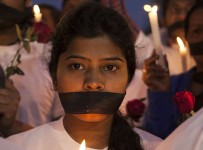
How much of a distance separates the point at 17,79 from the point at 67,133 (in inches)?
39.7

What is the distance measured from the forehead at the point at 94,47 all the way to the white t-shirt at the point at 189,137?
0.41 meters

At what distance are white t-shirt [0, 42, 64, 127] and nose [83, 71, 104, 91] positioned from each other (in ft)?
3.10

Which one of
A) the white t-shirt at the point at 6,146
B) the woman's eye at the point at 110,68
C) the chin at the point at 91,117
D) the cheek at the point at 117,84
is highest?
the woman's eye at the point at 110,68

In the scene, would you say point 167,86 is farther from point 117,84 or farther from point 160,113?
point 117,84

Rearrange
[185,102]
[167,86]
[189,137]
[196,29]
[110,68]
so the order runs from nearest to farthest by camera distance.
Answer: [189,137], [185,102], [110,68], [167,86], [196,29]

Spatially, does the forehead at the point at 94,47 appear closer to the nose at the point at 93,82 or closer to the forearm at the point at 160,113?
the nose at the point at 93,82

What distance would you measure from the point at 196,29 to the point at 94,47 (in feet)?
3.91

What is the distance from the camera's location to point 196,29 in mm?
3023

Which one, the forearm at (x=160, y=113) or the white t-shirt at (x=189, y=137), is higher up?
the white t-shirt at (x=189, y=137)

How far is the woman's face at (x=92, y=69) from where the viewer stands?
1.91 meters

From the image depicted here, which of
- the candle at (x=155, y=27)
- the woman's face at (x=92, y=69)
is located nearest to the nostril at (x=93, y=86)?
the woman's face at (x=92, y=69)

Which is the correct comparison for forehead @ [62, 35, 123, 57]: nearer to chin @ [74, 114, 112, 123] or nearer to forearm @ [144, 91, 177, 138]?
chin @ [74, 114, 112, 123]

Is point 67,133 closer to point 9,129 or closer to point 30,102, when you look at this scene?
point 9,129

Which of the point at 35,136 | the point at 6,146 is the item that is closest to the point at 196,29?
the point at 35,136
